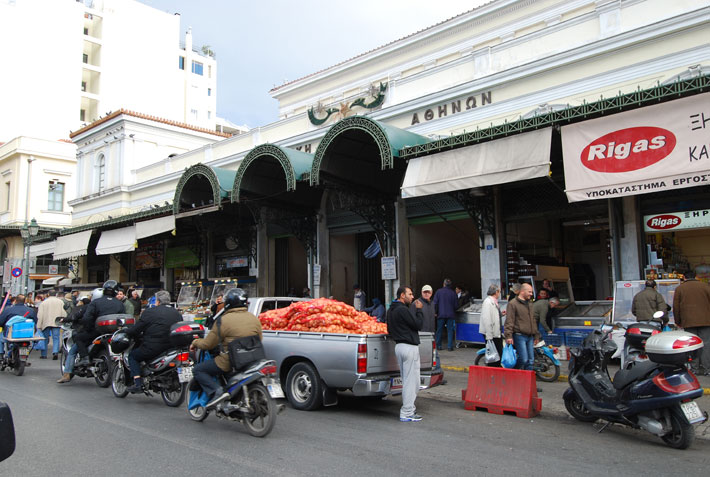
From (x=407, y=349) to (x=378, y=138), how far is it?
7.67m

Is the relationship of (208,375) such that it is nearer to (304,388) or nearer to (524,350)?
(304,388)

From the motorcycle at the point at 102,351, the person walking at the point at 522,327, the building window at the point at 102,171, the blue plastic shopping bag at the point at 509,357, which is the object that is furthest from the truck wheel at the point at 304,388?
the building window at the point at 102,171

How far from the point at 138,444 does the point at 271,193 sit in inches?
521

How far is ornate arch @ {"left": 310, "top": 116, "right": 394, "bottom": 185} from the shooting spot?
538 inches

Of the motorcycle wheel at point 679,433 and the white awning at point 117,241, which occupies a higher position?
the white awning at point 117,241

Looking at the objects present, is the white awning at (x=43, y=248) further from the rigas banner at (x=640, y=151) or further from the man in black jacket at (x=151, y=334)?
the rigas banner at (x=640, y=151)

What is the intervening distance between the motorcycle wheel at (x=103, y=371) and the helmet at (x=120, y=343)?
1242 millimetres

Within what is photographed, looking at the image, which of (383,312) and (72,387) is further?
(383,312)

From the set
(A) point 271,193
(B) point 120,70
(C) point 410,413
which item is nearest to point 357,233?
(A) point 271,193

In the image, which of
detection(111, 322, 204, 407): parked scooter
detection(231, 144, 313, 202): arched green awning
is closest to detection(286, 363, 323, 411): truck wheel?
detection(111, 322, 204, 407): parked scooter

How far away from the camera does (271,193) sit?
736 inches

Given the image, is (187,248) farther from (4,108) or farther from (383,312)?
(4,108)

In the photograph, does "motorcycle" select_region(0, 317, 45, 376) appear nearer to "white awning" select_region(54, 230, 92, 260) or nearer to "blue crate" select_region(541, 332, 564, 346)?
"blue crate" select_region(541, 332, 564, 346)

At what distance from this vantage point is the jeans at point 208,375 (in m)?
6.63
